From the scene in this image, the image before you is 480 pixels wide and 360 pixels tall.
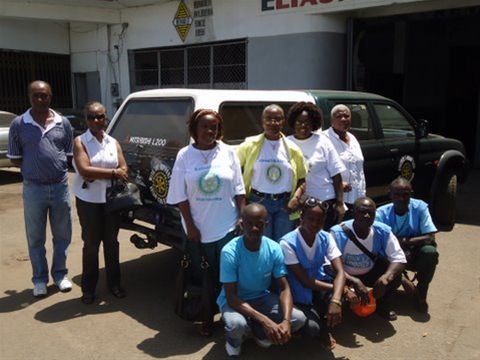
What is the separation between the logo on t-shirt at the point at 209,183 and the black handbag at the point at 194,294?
387mm

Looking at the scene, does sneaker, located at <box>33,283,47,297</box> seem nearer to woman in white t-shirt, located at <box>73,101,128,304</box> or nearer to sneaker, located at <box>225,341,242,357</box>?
woman in white t-shirt, located at <box>73,101,128,304</box>

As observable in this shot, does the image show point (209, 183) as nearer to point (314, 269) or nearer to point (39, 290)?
point (314, 269)

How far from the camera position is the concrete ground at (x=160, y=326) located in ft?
10.3

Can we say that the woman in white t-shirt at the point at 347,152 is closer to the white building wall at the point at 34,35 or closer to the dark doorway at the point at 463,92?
the dark doorway at the point at 463,92

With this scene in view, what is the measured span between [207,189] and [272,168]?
55 cm

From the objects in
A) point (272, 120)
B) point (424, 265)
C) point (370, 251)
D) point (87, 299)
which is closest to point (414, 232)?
point (424, 265)

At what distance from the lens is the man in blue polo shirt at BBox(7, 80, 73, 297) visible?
3797 mm

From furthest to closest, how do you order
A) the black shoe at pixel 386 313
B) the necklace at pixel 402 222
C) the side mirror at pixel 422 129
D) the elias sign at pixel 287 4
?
the elias sign at pixel 287 4 → the side mirror at pixel 422 129 → the necklace at pixel 402 222 → the black shoe at pixel 386 313

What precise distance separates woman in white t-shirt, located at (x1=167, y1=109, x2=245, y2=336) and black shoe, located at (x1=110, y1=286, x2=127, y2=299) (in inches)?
40.3

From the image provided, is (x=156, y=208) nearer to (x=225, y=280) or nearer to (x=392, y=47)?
(x=225, y=280)

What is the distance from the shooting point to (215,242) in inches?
129

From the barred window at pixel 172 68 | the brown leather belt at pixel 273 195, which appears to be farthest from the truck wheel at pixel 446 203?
the barred window at pixel 172 68

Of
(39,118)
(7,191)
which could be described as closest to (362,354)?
(39,118)

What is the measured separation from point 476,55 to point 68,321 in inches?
498
